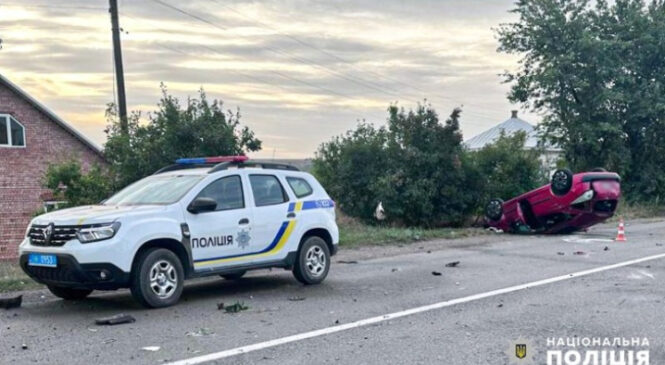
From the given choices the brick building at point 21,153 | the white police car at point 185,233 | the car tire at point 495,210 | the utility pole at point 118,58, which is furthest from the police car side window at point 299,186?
the brick building at point 21,153

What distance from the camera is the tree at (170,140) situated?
17359mm

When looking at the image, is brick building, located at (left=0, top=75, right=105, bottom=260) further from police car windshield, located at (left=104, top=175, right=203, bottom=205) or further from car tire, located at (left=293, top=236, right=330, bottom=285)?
car tire, located at (left=293, top=236, right=330, bottom=285)

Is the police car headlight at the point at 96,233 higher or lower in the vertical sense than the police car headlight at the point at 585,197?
higher

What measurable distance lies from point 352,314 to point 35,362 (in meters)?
3.44

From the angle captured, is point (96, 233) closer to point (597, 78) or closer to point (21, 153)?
point (21, 153)

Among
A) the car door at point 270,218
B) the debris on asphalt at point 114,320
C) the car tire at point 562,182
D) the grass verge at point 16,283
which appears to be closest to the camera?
the debris on asphalt at point 114,320

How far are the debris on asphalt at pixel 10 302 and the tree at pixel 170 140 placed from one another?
8876 mm

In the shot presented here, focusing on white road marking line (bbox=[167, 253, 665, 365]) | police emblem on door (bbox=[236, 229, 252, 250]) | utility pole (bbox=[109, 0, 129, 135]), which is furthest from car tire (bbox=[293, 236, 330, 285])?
utility pole (bbox=[109, 0, 129, 135])

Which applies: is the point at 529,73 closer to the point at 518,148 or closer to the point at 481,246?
the point at 518,148

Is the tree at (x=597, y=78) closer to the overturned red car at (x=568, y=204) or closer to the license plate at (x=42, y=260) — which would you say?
the overturned red car at (x=568, y=204)

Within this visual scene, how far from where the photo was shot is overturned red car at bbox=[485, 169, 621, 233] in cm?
1775

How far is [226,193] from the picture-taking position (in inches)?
369

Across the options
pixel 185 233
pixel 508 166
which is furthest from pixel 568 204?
pixel 185 233

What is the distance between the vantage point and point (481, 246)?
53.9 feet
